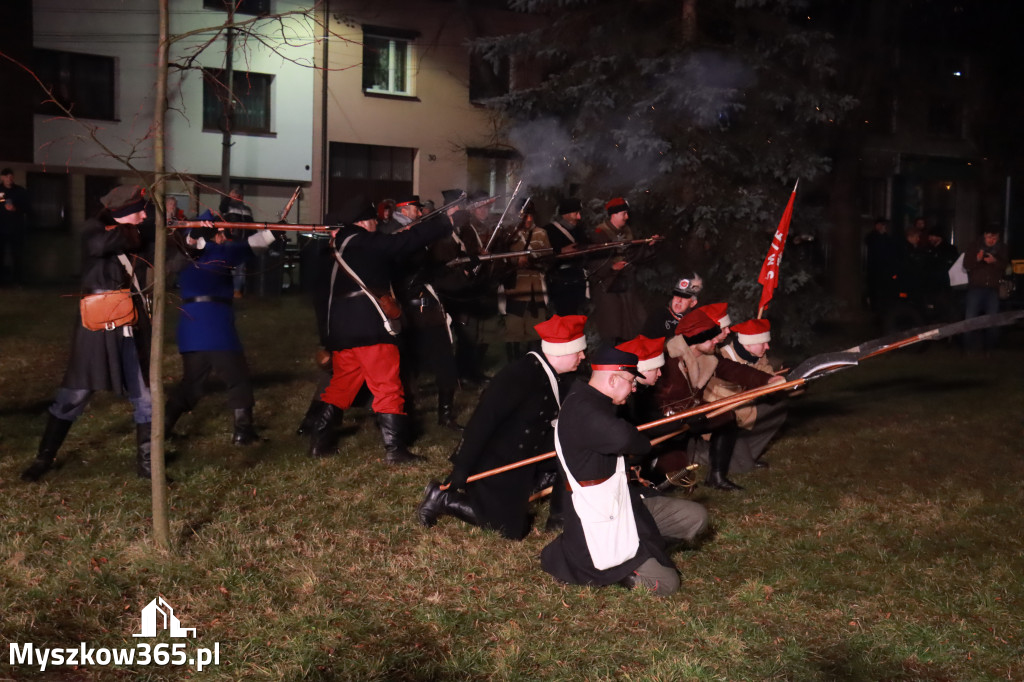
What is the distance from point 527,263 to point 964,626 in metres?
6.55

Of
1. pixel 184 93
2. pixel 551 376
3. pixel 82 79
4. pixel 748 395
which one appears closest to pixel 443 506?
pixel 551 376

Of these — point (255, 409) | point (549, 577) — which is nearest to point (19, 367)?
point (255, 409)

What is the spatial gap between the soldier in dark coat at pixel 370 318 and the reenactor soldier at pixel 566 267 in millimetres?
3425

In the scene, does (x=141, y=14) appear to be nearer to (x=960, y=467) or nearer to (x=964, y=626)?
(x=960, y=467)

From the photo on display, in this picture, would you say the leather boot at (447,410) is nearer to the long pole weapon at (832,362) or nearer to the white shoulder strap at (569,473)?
the long pole weapon at (832,362)

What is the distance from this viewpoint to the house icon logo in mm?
4582

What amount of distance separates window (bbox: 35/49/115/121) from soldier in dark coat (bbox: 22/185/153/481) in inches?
783

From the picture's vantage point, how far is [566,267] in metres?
11.0

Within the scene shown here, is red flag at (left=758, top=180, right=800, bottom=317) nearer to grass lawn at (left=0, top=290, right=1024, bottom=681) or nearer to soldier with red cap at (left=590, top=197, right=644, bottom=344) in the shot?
grass lawn at (left=0, top=290, right=1024, bottom=681)

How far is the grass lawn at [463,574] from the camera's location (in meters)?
4.45

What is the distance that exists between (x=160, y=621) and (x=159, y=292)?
1.60 meters

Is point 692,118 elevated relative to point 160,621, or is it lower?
elevated

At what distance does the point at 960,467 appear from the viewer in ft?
28.0

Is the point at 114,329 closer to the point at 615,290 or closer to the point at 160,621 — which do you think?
the point at 160,621
